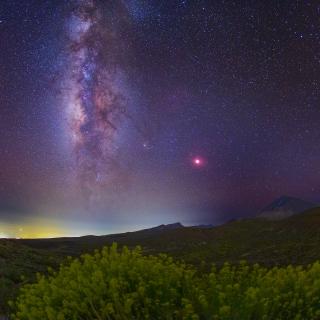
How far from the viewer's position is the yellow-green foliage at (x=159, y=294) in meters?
5.04

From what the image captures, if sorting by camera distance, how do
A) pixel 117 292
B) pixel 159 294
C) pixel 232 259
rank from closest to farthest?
pixel 117 292 → pixel 159 294 → pixel 232 259

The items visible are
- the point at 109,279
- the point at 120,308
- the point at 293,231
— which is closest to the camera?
the point at 120,308

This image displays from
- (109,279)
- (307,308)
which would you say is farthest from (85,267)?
(307,308)

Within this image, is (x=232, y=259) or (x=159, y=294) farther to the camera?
(x=232, y=259)

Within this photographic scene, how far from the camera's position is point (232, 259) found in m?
87.6

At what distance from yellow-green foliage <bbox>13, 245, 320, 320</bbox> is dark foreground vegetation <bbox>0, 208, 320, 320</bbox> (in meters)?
0.02

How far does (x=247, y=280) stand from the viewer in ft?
19.3

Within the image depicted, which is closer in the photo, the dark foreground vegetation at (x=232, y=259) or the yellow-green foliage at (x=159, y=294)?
the yellow-green foliage at (x=159, y=294)

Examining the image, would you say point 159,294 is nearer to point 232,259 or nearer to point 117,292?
point 117,292

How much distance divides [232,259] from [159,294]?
279 feet

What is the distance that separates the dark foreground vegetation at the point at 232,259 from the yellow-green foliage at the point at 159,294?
17mm

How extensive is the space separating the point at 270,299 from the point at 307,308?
407 mm

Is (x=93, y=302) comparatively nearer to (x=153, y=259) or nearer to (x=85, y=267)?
(x=85, y=267)

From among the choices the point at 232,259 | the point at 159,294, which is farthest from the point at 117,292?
the point at 232,259
